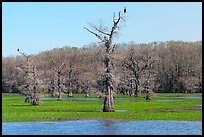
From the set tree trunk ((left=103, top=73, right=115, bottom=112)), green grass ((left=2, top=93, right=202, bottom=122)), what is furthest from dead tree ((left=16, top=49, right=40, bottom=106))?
tree trunk ((left=103, top=73, right=115, bottom=112))

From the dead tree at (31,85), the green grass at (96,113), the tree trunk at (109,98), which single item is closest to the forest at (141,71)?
the dead tree at (31,85)

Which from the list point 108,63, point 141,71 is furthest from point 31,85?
point 141,71

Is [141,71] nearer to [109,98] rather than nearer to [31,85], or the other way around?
[31,85]

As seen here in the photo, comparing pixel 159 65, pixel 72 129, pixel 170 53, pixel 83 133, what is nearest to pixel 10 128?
pixel 72 129

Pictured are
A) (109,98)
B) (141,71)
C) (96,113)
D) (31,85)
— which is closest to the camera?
(96,113)

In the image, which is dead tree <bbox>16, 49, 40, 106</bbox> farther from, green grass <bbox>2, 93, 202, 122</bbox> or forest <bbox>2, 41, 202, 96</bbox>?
forest <bbox>2, 41, 202, 96</bbox>

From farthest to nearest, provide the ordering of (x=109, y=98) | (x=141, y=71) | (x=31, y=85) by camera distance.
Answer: (x=141, y=71)
(x=31, y=85)
(x=109, y=98)

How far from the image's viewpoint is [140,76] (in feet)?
295

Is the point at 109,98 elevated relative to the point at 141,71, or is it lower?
lower

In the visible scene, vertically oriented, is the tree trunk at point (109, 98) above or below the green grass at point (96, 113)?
above

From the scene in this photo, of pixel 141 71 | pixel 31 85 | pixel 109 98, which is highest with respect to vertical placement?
pixel 141 71

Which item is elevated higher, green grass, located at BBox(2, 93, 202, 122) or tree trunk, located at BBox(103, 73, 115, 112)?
tree trunk, located at BBox(103, 73, 115, 112)

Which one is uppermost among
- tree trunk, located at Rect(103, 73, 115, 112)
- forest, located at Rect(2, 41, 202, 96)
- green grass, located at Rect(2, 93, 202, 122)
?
forest, located at Rect(2, 41, 202, 96)

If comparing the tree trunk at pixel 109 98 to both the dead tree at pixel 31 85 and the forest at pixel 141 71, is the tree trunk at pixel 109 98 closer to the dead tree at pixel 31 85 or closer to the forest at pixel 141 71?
the dead tree at pixel 31 85
